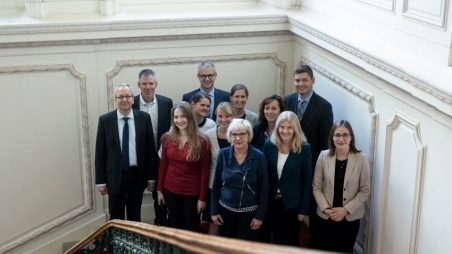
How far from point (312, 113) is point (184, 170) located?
1.19 m

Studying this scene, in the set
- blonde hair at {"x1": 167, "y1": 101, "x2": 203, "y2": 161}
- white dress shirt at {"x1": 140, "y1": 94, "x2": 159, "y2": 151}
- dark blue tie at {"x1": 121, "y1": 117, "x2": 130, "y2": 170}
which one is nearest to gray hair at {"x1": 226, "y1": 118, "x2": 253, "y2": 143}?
blonde hair at {"x1": 167, "y1": 101, "x2": 203, "y2": 161}

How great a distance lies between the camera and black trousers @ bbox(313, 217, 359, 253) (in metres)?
5.19

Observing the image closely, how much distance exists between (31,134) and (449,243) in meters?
4.12

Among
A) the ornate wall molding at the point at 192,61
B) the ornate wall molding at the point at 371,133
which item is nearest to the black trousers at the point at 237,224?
the ornate wall molding at the point at 371,133

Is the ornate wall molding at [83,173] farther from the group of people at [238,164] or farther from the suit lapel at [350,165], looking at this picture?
the suit lapel at [350,165]

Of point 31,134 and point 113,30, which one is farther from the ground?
point 113,30

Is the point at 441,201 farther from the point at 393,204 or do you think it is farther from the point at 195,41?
the point at 195,41

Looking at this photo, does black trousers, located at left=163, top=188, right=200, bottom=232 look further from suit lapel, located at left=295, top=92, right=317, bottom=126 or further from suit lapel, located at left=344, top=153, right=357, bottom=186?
suit lapel, located at left=344, top=153, right=357, bottom=186

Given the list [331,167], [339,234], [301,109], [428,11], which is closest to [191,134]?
[301,109]

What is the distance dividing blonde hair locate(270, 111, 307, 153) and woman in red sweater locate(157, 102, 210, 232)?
62 centimetres

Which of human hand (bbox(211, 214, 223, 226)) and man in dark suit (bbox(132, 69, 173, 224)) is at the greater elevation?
man in dark suit (bbox(132, 69, 173, 224))

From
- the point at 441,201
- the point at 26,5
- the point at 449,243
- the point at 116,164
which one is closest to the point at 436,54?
the point at 441,201

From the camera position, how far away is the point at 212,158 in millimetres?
5512

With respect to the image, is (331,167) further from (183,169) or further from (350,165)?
(183,169)
